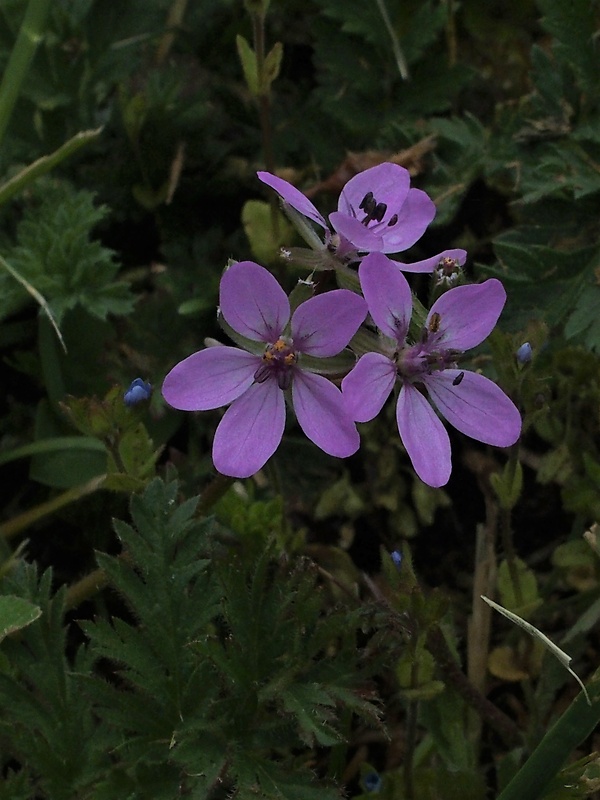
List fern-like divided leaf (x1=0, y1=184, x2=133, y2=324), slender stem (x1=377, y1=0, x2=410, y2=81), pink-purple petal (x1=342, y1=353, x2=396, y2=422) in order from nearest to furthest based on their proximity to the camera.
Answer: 1. pink-purple petal (x1=342, y1=353, x2=396, y2=422)
2. fern-like divided leaf (x1=0, y1=184, x2=133, y2=324)
3. slender stem (x1=377, y1=0, x2=410, y2=81)

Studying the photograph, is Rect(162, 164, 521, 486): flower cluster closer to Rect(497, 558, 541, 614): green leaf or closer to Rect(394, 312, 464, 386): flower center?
Rect(394, 312, 464, 386): flower center

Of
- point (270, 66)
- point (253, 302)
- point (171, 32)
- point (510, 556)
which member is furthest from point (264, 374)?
point (171, 32)

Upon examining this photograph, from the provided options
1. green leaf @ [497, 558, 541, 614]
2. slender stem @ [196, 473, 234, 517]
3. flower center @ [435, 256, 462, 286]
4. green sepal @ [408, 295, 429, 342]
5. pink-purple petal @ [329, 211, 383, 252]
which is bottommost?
green leaf @ [497, 558, 541, 614]

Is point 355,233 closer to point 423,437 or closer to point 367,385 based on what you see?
point 367,385

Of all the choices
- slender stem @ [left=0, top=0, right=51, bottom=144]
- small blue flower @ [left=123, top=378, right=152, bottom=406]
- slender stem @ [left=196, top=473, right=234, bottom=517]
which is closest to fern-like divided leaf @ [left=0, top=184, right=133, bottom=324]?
slender stem @ [left=0, top=0, right=51, bottom=144]

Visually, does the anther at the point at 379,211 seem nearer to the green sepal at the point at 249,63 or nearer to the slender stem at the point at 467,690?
the green sepal at the point at 249,63

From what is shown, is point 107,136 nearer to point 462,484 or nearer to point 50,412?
point 50,412

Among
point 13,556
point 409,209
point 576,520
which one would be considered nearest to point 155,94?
point 409,209
